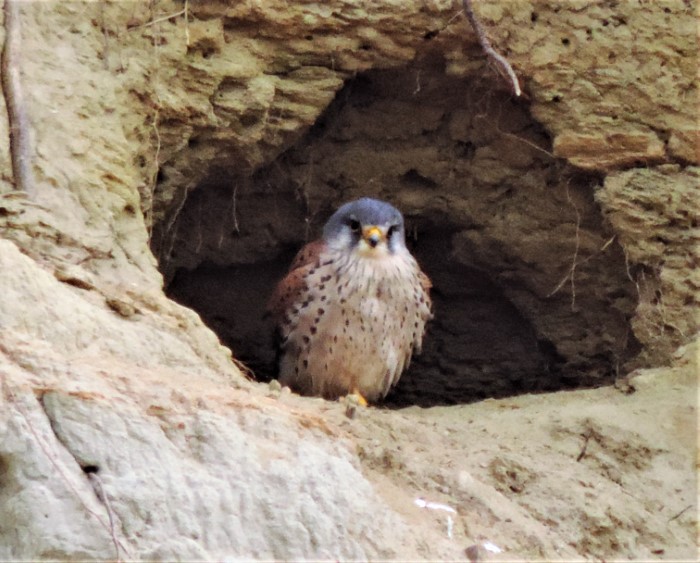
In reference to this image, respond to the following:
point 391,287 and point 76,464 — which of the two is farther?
point 391,287

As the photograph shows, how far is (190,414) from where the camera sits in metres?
3.91

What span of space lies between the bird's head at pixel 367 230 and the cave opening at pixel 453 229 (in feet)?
1.90

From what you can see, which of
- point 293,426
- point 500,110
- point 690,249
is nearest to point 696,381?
point 690,249

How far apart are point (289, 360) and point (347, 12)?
1752 mm

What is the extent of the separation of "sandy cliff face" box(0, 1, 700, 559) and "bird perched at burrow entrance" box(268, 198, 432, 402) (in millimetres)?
468

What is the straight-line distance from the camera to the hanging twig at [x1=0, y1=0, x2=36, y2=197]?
5043 mm

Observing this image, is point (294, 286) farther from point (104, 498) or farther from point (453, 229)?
point (104, 498)

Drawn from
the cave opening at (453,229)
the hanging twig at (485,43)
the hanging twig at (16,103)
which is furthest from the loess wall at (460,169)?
the hanging twig at (16,103)

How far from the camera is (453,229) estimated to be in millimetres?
7305

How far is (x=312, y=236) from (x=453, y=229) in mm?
818

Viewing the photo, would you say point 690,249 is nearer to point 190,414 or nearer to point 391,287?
point 391,287

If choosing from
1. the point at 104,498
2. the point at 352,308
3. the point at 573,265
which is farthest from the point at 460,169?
the point at 104,498

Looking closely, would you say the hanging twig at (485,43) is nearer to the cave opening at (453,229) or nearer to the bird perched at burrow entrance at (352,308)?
the cave opening at (453,229)

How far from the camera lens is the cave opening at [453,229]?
6785mm
